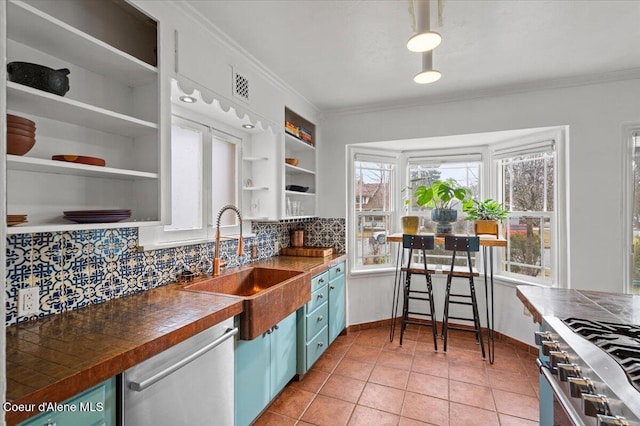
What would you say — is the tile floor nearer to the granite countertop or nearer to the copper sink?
the copper sink

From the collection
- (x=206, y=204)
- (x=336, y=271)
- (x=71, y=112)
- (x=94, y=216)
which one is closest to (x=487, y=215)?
(x=336, y=271)

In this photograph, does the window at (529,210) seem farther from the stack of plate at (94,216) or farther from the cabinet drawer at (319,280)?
the stack of plate at (94,216)

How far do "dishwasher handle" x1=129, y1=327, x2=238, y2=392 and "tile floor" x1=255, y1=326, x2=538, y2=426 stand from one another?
0.88m

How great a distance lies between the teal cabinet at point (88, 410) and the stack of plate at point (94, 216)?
662 mm

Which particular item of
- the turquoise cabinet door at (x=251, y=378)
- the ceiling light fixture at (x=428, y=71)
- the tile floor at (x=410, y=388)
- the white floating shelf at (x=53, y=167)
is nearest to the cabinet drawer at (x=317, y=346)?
the tile floor at (x=410, y=388)

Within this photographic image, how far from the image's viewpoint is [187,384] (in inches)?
50.7

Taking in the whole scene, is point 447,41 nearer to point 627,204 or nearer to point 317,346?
point 627,204

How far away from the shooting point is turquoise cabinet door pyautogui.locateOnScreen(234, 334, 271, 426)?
5.58 feet

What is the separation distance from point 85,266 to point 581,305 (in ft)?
7.78

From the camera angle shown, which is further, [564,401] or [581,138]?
[581,138]

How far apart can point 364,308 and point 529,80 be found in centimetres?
277

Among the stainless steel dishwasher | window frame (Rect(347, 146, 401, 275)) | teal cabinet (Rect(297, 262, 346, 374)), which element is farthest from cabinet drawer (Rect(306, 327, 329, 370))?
the stainless steel dishwasher

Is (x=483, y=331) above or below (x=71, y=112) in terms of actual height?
below

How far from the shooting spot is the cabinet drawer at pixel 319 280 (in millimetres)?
2557
